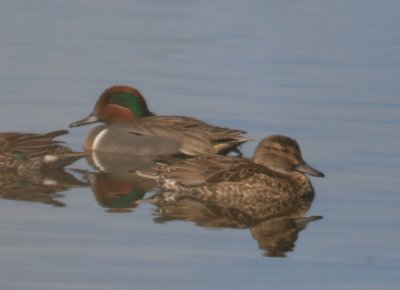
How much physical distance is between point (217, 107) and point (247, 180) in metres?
3.35

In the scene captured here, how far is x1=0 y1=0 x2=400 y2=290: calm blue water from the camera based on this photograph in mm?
9117

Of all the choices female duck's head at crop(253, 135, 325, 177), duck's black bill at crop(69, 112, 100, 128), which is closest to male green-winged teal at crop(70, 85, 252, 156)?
duck's black bill at crop(69, 112, 100, 128)

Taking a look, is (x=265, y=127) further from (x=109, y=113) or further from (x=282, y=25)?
(x=282, y=25)

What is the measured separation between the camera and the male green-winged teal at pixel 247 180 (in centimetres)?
1156

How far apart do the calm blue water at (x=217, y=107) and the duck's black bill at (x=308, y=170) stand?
0.18m

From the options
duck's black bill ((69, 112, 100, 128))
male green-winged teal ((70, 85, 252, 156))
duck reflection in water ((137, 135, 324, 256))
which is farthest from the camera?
duck's black bill ((69, 112, 100, 128))

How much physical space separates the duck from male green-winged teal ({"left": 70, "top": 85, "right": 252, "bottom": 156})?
1257 millimetres

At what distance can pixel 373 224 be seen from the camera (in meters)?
10.6

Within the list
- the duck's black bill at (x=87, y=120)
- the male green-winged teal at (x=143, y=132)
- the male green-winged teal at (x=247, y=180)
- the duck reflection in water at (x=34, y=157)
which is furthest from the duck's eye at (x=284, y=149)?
the duck's black bill at (x=87, y=120)

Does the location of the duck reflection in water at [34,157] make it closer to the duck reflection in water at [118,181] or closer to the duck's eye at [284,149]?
the duck reflection in water at [118,181]

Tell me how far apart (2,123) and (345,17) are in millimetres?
8025

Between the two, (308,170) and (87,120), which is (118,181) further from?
(87,120)

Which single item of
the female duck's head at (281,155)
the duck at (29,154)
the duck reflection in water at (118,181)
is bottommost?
the duck reflection in water at (118,181)

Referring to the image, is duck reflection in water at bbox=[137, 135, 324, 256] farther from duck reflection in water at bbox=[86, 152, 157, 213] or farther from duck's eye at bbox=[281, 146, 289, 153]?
duck reflection in water at bbox=[86, 152, 157, 213]
